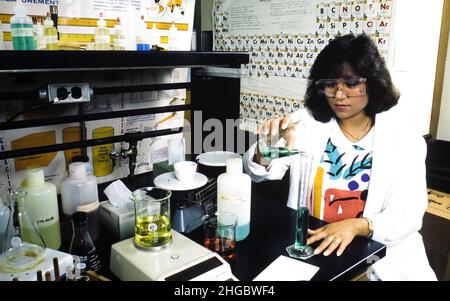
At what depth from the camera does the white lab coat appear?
4.74 feet

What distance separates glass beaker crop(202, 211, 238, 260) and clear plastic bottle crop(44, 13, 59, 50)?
0.84m

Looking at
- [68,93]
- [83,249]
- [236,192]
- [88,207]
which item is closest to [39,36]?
[68,93]

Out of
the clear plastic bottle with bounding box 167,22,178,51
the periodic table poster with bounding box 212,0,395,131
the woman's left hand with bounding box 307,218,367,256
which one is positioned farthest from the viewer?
the periodic table poster with bounding box 212,0,395,131

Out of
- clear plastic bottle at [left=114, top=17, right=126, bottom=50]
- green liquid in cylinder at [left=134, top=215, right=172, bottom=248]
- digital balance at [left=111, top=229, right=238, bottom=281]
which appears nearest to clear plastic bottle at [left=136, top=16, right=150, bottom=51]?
clear plastic bottle at [left=114, top=17, right=126, bottom=50]

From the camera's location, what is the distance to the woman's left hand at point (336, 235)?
3.73 feet

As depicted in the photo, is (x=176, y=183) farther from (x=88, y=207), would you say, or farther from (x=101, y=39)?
(x=101, y=39)

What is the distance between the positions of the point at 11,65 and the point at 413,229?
5.03ft

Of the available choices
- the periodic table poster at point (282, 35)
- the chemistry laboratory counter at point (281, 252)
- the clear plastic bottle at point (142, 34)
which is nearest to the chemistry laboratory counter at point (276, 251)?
the chemistry laboratory counter at point (281, 252)

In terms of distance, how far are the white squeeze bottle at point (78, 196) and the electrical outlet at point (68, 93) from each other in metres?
0.37

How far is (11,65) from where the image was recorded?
1.04m

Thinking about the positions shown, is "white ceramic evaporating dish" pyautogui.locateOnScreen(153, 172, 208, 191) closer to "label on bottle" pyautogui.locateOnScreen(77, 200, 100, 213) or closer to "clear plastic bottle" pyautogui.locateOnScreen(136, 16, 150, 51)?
"label on bottle" pyautogui.locateOnScreen(77, 200, 100, 213)
